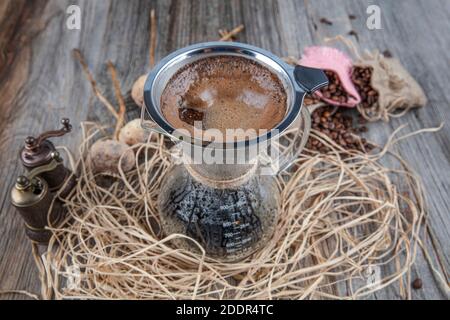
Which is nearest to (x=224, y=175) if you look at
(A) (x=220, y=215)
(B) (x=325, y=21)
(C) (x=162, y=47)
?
(A) (x=220, y=215)

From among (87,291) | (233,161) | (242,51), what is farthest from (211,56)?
(87,291)

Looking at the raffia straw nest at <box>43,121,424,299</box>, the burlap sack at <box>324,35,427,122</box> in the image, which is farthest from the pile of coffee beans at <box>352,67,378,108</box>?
the raffia straw nest at <box>43,121,424,299</box>

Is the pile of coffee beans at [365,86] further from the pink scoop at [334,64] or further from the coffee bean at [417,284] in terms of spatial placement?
the coffee bean at [417,284]

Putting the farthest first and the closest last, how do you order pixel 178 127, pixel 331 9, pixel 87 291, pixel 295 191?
pixel 331 9 → pixel 295 191 → pixel 87 291 → pixel 178 127

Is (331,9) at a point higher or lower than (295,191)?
higher

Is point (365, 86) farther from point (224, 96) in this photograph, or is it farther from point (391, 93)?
point (224, 96)

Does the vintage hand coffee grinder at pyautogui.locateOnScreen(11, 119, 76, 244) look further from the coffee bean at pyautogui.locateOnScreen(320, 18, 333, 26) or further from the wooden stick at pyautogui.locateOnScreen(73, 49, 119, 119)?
the coffee bean at pyautogui.locateOnScreen(320, 18, 333, 26)

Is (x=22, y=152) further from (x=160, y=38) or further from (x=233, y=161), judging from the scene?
(x=160, y=38)
